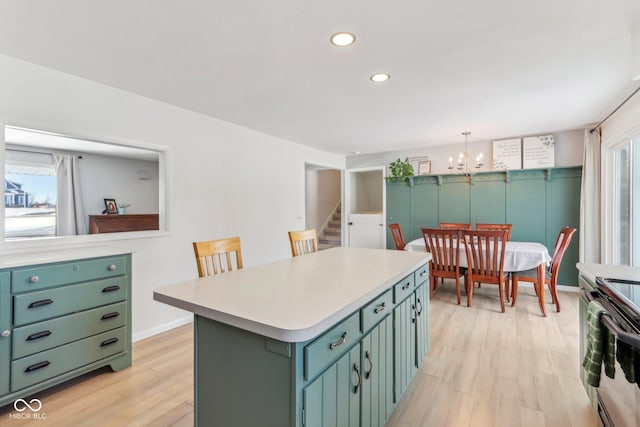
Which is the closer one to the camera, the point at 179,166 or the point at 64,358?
the point at 64,358

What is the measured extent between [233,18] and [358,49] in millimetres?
821

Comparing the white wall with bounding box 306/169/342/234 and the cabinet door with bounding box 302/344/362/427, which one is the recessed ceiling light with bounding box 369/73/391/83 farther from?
the white wall with bounding box 306/169/342/234

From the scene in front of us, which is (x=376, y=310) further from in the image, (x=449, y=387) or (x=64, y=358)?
(x=64, y=358)

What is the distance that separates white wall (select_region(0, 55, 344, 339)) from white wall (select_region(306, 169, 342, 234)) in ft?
8.69

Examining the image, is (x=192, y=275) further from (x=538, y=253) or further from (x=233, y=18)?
(x=538, y=253)

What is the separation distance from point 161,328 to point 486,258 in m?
3.64

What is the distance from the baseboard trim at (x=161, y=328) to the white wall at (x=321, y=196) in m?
4.26

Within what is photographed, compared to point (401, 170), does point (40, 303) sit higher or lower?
lower

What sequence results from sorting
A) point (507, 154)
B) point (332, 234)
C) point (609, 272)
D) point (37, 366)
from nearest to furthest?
1. point (609, 272)
2. point (37, 366)
3. point (507, 154)
4. point (332, 234)

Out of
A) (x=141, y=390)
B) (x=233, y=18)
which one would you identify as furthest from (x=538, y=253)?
(x=141, y=390)

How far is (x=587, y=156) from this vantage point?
13.2 ft

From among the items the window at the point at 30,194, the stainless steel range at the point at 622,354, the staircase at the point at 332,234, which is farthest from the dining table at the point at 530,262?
the window at the point at 30,194

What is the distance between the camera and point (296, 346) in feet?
3.11

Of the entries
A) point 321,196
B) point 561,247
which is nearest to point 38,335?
point 561,247
